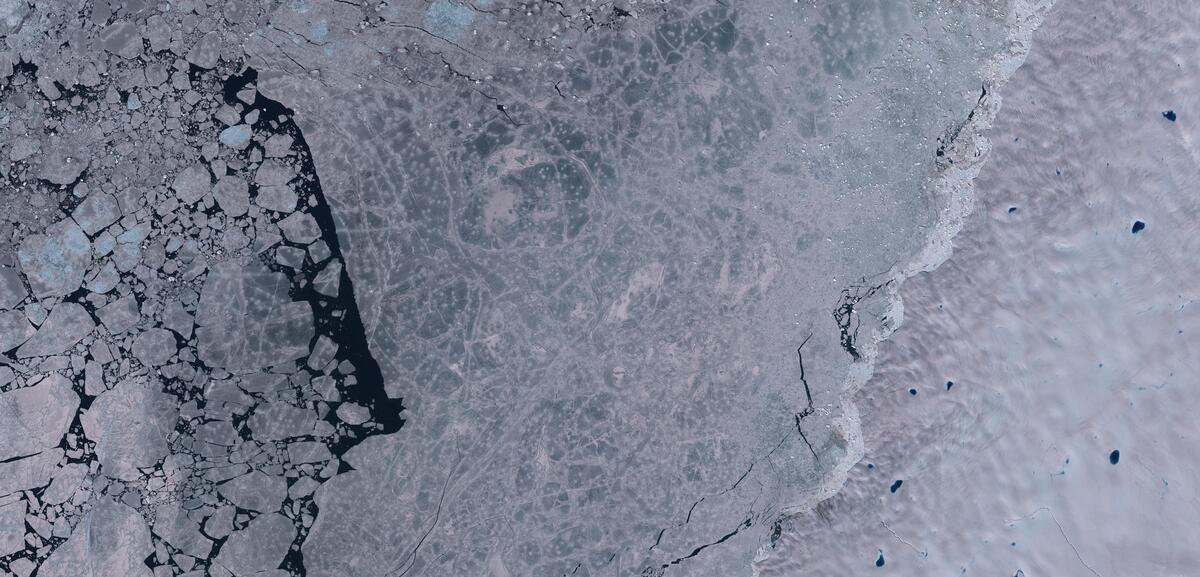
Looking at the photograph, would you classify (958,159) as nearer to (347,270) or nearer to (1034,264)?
(1034,264)

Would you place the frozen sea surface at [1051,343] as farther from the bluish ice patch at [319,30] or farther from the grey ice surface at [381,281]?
the bluish ice patch at [319,30]

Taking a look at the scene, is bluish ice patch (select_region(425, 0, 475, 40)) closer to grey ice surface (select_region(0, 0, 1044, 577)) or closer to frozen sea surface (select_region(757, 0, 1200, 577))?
grey ice surface (select_region(0, 0, 1044, 577))

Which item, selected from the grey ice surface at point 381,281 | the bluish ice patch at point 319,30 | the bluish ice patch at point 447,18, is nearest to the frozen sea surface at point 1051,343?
the grey ice surface at point 381,281

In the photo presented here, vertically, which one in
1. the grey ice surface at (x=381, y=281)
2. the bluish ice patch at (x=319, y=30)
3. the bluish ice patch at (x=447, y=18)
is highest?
the bluish ice patch at (x=447, y=18)

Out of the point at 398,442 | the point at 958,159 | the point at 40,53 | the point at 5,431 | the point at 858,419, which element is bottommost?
the point at 5,431

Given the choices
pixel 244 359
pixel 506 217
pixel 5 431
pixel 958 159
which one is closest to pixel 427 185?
pixel 506 217

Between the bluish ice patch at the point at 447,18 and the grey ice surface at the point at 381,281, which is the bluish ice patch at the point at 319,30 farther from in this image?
the bluish ice patch at the point at 447,18

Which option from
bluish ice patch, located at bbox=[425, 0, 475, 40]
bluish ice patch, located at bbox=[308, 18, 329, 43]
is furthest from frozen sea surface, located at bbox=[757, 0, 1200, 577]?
bluish ice patch, located at bbox=[308, 18, 329, 43]

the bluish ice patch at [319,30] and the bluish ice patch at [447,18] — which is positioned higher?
the bluish ice patch at [447,18]
